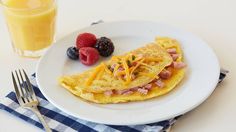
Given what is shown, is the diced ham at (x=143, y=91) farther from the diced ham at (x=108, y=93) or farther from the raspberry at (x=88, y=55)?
the raspberry at (x=88, y=55)

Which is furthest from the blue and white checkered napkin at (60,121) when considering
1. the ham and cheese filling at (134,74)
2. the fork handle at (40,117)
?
the ham and cheese filling at (134,74)

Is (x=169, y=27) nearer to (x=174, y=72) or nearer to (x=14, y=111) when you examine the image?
(x=174, y=72)

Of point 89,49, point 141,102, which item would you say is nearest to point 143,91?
point 141,102

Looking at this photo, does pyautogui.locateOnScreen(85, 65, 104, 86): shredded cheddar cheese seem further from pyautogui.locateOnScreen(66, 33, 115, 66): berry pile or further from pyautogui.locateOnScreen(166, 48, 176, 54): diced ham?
pyautogui.locateOnScreen(166, 48, 176, 54): diced ham

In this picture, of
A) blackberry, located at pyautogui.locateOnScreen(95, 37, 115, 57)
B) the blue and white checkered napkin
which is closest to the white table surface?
the blue and white checkered napkin

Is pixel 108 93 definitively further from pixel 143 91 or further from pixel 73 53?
pixel 73 53
